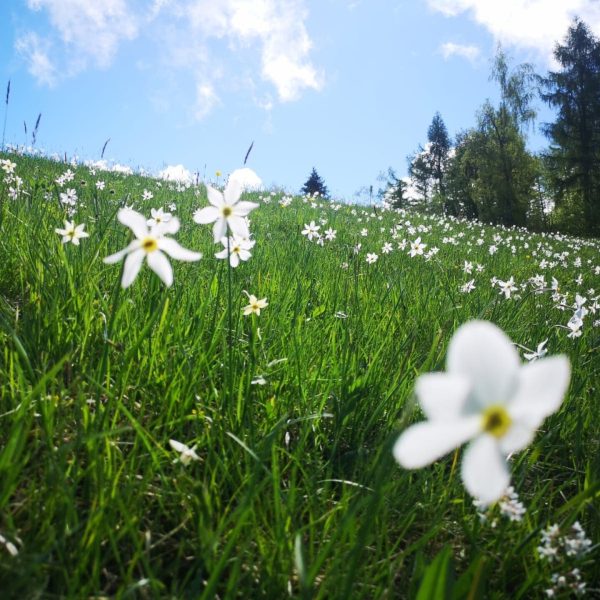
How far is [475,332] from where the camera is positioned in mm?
499

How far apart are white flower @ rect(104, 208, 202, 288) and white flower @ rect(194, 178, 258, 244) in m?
0.37

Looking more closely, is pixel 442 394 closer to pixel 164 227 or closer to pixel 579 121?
pixel 164 227

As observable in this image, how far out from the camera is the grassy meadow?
95 cm

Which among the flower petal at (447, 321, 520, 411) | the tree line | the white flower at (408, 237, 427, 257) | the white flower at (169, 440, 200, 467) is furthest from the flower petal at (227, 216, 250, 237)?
the tree line

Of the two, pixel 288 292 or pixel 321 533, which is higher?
pixel 288 292

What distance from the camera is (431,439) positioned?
49 centimetres

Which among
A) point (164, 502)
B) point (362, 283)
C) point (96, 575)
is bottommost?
point (96, 575)

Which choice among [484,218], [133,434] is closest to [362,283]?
[133,434]

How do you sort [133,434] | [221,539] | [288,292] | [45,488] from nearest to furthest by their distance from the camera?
→ 1. [45,488]
2. [221,539]
3. [133,434]
4. [288,292]

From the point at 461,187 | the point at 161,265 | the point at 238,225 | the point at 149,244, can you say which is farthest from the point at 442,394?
the point at 461,187

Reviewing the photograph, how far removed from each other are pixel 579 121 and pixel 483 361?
149 feet

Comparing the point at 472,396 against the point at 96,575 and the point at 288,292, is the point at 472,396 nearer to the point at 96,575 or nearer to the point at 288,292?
the point at 96,575

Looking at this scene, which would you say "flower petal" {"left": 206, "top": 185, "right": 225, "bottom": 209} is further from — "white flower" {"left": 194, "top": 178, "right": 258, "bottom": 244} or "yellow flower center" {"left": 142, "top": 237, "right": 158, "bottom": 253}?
"yellow flower center" {"left": 142, "top": 237, "right": 158, "bottom": 253}

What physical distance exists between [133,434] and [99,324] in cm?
57
